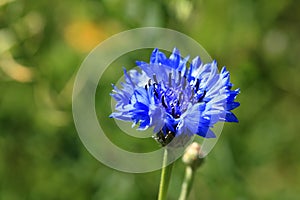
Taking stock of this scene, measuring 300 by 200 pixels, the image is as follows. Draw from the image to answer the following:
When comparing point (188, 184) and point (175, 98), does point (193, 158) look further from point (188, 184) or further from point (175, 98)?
point (175, 98)

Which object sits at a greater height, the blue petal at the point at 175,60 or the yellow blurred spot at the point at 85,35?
the yellow blurred spot at the point at 85,35

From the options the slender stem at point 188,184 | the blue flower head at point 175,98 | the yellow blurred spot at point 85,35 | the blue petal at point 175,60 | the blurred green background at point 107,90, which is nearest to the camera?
the blue flower head at point 175,98

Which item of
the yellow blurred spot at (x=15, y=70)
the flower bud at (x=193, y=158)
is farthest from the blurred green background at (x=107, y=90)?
the flower bud at (x=193, y=158)

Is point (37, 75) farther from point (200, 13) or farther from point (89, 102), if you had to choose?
point (200, 13)

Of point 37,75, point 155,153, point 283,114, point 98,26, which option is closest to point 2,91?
point 37,75

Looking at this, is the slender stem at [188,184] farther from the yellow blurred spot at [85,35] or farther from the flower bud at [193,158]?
the yellow blurred spot at [85,35]

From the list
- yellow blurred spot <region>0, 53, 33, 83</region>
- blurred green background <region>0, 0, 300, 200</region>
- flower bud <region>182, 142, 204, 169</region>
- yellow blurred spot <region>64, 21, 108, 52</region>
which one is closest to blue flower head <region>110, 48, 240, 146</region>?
flower bud <region>182, 142, 204, 169</region>

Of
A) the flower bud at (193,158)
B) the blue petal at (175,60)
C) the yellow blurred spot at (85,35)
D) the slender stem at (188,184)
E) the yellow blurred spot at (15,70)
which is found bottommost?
the slender stem at (188,184)
